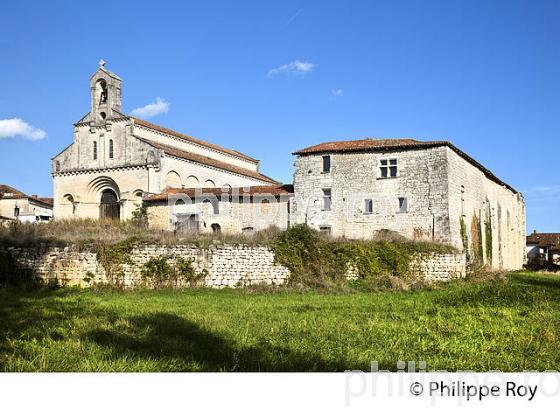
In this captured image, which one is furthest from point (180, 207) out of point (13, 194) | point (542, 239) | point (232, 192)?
point (542, 239)

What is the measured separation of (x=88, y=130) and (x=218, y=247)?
24.6 m

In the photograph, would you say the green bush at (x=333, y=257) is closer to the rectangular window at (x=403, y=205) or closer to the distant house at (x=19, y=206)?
the rectangular window at (x=403, y=205)

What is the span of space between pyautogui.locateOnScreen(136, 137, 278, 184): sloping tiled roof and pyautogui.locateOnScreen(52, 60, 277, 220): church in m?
0.11

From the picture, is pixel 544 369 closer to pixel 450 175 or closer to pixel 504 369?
pixel 504 369

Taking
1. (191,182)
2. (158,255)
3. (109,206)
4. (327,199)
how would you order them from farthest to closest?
(191,182) < (109,206) < (327,199) < (158,255)

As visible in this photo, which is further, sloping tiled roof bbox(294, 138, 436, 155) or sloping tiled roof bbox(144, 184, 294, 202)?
sloping tiled roof bbox(144, 184, 294, 202)

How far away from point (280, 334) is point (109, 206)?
33735 millimetres

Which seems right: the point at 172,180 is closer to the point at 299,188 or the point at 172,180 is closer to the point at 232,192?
the point at 232,192

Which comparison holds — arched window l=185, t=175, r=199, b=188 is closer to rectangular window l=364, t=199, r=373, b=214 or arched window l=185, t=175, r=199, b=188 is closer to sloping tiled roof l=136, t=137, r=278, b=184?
sloping tiled roof l=136, t=137, r=278, b=184

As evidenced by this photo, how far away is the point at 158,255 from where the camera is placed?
2131 cm
